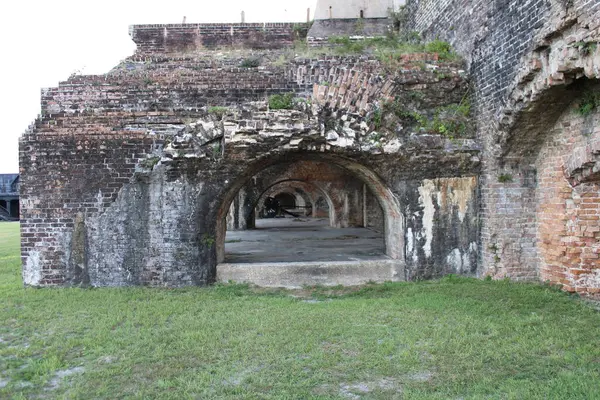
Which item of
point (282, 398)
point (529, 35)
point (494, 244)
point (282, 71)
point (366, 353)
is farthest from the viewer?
point (282, 71)

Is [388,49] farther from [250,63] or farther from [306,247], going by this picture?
[306,247]

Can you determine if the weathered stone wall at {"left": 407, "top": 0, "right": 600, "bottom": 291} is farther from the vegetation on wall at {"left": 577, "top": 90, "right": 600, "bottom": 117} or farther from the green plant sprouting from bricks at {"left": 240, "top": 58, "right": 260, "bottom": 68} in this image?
the green plant sprouting from bricks at {"left": 240, "top": 58, "right": 260, "bottom": 68}

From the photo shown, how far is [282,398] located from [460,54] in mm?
7154

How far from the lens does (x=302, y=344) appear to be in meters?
5.18

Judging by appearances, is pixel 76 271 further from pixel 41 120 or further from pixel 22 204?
pixel 41 120

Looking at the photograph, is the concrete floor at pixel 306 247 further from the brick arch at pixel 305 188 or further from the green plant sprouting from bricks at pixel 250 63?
the green plant sprouting from bricks at pixel 250 63

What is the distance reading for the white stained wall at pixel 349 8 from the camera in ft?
55.0

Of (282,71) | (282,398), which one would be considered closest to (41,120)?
(282,71)

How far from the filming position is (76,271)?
26.2 ft

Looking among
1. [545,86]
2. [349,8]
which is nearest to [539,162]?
[545,86]

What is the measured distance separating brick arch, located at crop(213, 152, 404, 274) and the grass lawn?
50.1 inches

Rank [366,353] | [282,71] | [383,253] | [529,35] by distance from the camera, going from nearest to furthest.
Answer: [366,353] < [529,35] < [282,71] < [383,253]

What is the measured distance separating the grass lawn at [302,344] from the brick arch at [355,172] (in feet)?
4.18

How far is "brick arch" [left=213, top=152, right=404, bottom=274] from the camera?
8.23 metres
